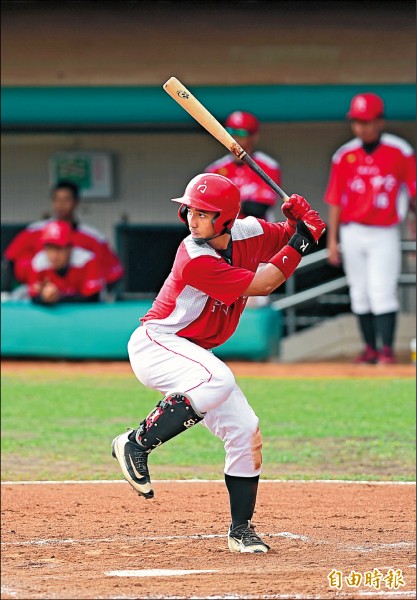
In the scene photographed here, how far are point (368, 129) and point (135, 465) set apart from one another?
22.0 ft

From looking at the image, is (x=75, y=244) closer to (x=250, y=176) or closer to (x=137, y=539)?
(x=250, y=176)

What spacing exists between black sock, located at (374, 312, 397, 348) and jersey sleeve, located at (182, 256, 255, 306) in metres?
6.43

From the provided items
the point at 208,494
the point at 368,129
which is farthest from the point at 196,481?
the point at 368,129

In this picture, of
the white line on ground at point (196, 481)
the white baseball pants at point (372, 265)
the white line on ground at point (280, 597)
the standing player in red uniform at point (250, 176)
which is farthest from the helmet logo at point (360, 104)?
the white line on ground at point (280, 597)

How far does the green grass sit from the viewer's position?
25.1 ft

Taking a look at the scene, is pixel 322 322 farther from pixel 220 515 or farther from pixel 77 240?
pixel 220 515

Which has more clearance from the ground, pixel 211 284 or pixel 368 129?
pixel 368 129

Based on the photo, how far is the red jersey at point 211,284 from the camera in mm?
4949

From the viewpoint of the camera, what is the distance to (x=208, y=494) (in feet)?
22.1

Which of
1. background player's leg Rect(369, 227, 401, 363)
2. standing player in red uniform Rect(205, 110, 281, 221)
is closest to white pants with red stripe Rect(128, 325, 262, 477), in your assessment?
standing player in red uniform Rect(205, 110, 281, 221)

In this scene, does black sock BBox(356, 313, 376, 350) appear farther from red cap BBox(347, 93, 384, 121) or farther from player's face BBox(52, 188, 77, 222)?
player's face BBox(52, 188, 77, 222)

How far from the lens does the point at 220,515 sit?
608 centimetres

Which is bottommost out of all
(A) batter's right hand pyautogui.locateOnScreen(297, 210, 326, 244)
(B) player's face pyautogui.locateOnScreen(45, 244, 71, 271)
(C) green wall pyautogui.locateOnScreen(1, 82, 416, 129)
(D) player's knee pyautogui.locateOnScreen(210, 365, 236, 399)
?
(D) player's knee pyautogui.locateOnScreen(210, 365, 236, 399)

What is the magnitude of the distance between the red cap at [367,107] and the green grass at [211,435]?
2.29 metres
